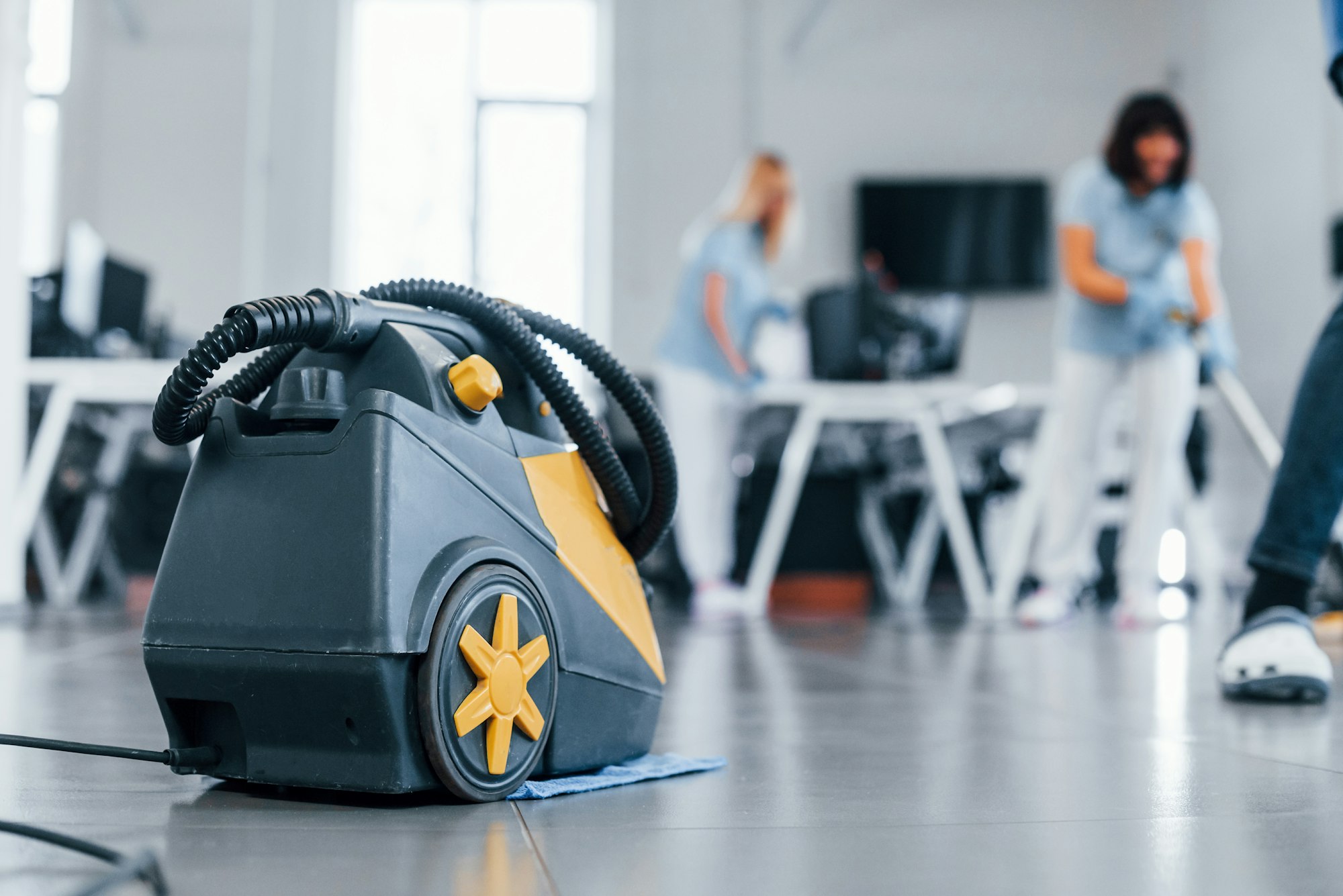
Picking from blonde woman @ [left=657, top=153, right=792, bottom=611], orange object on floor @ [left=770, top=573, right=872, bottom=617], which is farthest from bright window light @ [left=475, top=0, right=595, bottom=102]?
blonde woman @ [left=657, top=153, right=792, bottom=611]

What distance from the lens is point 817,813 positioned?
Answer: 2.41ft

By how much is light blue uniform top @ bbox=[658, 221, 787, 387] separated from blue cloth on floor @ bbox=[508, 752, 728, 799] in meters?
2.43

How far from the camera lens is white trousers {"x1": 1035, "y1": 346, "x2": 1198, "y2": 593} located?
291 centimetres

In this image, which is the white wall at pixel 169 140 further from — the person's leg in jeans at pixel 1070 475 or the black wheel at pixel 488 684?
the black wheel at pixel 488 684

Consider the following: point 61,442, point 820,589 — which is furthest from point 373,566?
point 820,589

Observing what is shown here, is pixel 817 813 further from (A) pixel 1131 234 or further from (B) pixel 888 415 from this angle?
(B) pixel 888 415

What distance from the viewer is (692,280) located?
3328 mm

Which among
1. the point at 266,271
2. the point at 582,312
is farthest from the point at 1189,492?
the point at 266,271

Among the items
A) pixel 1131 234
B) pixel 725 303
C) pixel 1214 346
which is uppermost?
pixel 1131 234

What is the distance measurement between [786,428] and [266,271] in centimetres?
356

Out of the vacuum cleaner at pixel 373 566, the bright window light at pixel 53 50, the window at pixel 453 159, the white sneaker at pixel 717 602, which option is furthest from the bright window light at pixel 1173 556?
the bright window light at pixel 53 50

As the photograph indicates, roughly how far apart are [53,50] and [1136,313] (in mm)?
5938

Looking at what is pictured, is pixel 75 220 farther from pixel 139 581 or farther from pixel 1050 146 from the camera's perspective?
pixel 1050 146

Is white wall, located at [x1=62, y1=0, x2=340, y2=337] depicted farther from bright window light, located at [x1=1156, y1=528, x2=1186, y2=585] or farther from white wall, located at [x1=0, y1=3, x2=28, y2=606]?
bright window light, located at [x1=1156, y1=528, x2=1186, y2=585]
